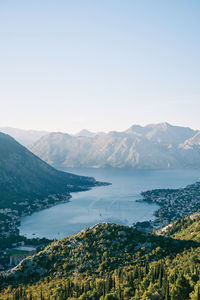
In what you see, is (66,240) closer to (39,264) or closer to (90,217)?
(39,264)

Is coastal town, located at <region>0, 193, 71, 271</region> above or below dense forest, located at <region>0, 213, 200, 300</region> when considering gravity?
below

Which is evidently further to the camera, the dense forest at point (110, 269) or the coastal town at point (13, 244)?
the coastal town at point (13, 244)

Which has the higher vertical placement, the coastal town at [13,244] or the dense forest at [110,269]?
the dense forest at [110,269]

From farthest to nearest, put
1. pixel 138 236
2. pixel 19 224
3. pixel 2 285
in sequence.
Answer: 1. pixel 19 224
2. pixel 138 236
3. pixel 2 285

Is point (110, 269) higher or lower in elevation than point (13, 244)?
higher

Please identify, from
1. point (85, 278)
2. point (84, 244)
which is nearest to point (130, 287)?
point (85, 278)

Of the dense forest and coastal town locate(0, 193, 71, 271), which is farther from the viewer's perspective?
coastal town locate(0, 193, 71, 271)

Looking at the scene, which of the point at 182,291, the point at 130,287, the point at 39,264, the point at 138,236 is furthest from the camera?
the point at 138,236

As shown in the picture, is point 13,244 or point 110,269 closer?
point 110,269
